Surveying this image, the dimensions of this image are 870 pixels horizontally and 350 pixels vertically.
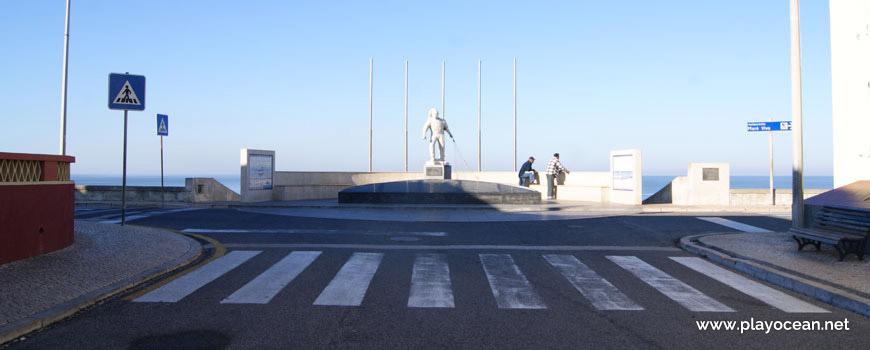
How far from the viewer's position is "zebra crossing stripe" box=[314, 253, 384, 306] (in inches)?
253

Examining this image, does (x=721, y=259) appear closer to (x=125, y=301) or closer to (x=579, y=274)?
(x=579, y=274)

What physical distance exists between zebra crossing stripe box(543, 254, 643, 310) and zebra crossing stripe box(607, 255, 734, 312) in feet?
1.93

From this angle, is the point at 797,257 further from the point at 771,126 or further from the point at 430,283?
the point at 771,126

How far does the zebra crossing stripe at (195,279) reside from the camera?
6527 millimetres

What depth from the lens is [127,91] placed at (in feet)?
38.7

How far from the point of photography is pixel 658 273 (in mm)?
8234

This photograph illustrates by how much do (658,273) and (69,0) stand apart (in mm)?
19915

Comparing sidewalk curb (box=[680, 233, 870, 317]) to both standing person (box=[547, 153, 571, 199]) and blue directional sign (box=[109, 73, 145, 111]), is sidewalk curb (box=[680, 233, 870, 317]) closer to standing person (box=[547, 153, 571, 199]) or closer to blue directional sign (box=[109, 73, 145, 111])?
blue directional sign (box=[109, 73, 145, 111])

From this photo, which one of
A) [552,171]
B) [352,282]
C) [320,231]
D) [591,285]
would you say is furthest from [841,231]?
[552,171]

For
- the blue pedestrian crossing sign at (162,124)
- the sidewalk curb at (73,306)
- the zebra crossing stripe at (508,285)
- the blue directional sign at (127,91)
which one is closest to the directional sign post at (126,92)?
the blue directional sign at (127,91)

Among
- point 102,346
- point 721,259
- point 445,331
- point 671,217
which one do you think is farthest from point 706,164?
point 102,346

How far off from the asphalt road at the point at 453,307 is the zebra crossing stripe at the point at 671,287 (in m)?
0.03

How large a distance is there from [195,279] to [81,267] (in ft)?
5.21

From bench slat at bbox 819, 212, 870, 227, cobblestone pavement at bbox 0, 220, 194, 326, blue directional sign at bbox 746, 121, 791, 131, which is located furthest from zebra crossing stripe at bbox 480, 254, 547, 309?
blue directional sign at bbox 746, 121, 791, 131
